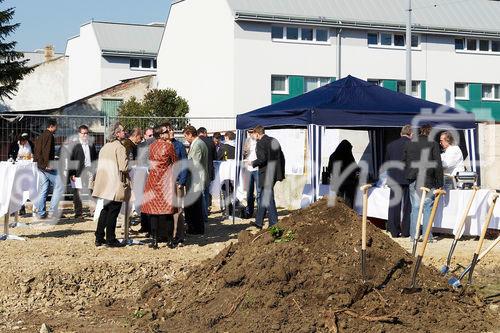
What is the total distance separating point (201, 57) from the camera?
44.0 meters

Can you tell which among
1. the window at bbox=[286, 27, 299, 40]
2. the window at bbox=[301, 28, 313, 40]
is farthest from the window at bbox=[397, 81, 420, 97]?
the window at bbox=[286, 27, 299, 40]

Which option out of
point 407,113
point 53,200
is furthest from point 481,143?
point 53,200

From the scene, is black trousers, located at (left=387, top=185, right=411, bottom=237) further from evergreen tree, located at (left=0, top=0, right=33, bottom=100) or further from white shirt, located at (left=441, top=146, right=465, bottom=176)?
evergreen tree, located at (left=0, top=0, right=33, bottom=100)

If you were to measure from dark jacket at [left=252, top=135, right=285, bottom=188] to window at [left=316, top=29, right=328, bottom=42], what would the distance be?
1134 inches

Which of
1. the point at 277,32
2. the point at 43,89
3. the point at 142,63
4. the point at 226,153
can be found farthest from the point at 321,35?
the point at 226,153

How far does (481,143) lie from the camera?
2406 centimetres

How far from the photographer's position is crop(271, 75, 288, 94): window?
4175cm

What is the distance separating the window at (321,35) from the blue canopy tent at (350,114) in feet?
89.7

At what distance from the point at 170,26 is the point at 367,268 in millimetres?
41028

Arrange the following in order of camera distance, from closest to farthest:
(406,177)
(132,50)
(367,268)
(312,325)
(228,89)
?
(312,325), (367,268), (406,177), (228,89), (132,50)

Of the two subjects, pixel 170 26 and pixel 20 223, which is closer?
pixel 20 223

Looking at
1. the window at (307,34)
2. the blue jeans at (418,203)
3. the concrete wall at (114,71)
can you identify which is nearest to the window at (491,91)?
the window at (307,34)

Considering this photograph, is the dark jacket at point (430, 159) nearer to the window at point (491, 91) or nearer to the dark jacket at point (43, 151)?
the dark jacket at point (43, 151)

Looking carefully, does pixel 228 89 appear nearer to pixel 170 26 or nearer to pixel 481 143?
pixel 170 26
